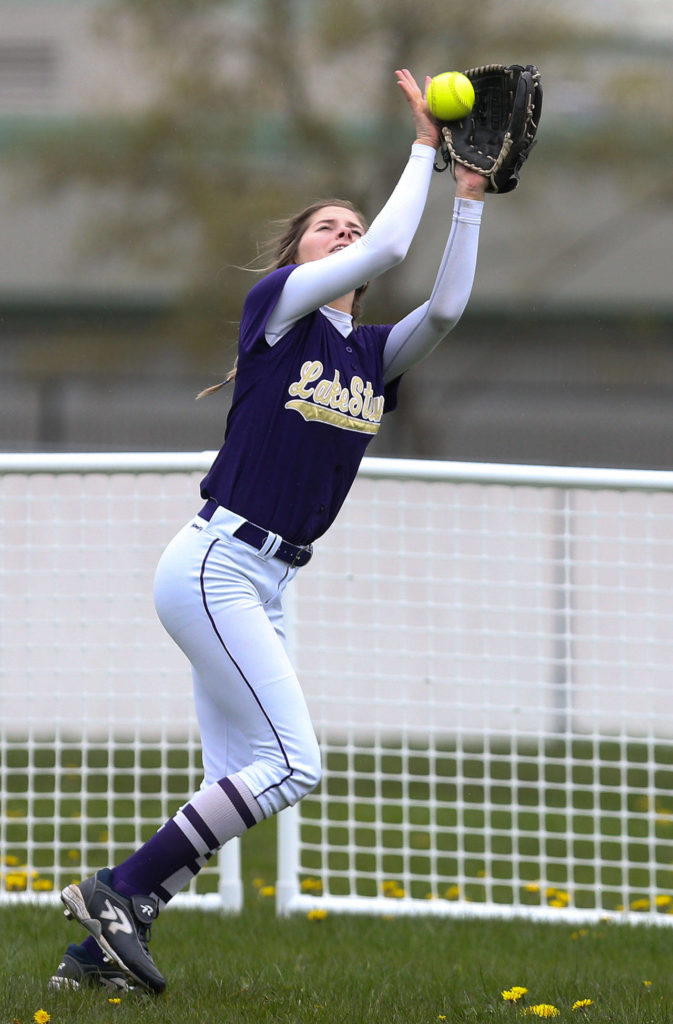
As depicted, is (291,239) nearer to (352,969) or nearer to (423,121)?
(423,121)

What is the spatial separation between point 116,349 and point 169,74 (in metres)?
2.68

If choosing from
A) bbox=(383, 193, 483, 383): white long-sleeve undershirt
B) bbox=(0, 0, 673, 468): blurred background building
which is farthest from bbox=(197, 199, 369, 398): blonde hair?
bbox=(0, 0, 673, 468): blurred background building

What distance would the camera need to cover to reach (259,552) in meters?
3.55

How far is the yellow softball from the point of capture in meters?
3.48

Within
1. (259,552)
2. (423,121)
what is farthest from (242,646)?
(423,121)

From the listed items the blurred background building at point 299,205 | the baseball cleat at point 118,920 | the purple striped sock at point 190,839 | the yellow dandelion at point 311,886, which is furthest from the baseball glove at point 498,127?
the blurred background building at point 299,205

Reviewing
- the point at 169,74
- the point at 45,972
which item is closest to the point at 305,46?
the point at 169,74

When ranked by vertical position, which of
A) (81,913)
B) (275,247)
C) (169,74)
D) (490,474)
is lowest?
(81,913)

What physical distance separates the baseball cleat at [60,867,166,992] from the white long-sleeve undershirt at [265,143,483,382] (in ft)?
4.95

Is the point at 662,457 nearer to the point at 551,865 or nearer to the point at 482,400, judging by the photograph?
the point at 482,400

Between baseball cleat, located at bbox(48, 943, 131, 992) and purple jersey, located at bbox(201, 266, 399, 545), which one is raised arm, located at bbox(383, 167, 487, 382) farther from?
baseball cleat, located at bbox(48, 943, 131, 992)

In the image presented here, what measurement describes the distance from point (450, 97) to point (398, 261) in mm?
463

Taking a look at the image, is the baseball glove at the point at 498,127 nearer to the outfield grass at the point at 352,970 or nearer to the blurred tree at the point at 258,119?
the outfield grass at the point at 352,970

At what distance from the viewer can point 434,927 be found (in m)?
5.00
